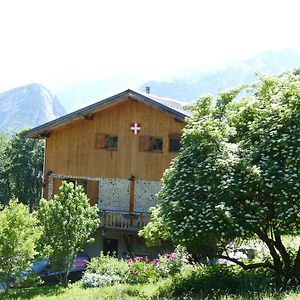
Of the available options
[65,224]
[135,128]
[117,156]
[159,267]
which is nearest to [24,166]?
[117,156]

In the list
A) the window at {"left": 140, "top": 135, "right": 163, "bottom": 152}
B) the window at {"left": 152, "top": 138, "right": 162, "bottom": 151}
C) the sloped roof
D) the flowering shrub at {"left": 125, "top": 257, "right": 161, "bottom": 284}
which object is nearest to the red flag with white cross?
the window at {"left": 140, "top": 135, "right": 163, "bottom": 152}

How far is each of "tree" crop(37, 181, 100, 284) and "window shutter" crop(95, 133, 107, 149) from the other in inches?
320

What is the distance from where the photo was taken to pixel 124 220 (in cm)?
2530

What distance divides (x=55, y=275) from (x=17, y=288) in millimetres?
2569

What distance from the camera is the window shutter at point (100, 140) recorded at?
26.5m

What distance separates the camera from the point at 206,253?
12.8m

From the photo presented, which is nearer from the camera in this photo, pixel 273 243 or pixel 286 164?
pixel 286 164

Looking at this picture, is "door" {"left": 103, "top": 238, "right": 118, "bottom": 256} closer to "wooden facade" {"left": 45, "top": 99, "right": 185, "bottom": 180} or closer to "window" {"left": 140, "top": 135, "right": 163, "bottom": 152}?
"wooden facade" {"left": 45, "top": 99, "right": 185, "bottom": 180}

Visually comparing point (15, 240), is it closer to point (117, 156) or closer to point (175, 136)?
point (117, 156)

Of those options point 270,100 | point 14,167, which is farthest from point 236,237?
point 14,167

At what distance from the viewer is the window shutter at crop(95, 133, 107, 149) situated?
26531mm

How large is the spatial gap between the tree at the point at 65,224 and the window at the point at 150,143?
25.1 feet

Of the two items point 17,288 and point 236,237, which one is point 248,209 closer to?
point 236,237

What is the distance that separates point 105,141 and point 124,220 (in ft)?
14.0
